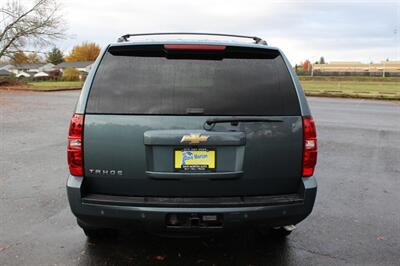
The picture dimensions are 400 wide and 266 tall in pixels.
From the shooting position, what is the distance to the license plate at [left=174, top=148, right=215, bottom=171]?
289cm

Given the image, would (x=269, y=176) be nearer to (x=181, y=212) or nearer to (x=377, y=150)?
(x=181, y=212)

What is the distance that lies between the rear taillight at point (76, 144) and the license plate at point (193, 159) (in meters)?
0.74

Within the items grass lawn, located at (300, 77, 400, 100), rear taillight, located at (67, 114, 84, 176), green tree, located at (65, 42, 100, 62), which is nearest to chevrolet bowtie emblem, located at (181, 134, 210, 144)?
rear taillight, located at (67, 114, 84, 176)

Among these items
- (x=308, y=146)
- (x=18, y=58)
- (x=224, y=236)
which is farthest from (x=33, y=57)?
(x=308, y=146)

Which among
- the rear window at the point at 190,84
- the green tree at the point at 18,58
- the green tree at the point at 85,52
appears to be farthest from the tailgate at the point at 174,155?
the green tree at the point at 85,52

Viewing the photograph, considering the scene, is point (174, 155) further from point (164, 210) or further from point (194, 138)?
point (164, 210)

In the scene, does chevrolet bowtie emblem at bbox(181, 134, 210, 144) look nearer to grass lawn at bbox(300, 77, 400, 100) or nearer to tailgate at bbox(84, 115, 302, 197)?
tailgate at bbox(84, 115, 302, 197)

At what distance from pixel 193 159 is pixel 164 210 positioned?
44cm

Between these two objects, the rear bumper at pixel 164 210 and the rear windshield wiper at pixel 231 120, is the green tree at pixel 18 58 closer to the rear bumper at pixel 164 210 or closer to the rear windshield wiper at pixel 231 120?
the rear bumper at pixel 164 210

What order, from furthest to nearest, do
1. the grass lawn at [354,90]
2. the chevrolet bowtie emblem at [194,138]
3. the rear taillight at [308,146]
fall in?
the grass lawn at [354,90]
the rear taillight at [308,146]
the chevrolet bowtie emblem at [194,138]

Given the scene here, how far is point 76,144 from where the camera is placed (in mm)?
2951

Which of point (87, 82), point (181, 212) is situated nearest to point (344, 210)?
point (181, 212)

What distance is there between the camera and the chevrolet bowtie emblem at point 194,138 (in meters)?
2.84

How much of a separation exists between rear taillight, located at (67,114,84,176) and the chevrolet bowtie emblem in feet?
2.59
